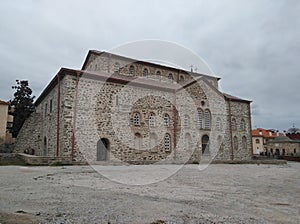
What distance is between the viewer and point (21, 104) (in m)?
22.2

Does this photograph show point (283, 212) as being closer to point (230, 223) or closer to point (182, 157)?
point (230, 223)

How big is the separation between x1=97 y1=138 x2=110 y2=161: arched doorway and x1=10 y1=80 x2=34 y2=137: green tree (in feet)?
33.7

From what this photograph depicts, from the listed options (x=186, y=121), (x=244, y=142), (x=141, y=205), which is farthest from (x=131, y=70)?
(x=141, y=205)

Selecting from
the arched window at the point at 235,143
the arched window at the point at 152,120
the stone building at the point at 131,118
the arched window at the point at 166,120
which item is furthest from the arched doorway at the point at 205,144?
the arched window at the point at 152,120

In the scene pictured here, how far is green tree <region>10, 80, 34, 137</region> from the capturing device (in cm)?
2202

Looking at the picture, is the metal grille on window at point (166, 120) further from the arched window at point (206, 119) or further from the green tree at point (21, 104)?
the green tree at point (21, 104)

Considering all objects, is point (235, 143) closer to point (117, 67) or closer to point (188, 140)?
point (188, 140)

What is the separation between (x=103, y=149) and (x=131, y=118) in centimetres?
284

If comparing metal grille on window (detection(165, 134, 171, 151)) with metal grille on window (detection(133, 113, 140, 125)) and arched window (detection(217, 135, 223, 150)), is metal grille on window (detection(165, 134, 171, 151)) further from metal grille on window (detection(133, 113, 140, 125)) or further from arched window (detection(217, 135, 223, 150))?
arched window (detection(217, 135, 223, 150))

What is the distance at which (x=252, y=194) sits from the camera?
5.84 meters

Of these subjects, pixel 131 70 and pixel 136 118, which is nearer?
pixel 136 118

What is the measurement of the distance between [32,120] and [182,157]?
37.7 feet

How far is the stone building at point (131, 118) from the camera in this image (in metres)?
14.6

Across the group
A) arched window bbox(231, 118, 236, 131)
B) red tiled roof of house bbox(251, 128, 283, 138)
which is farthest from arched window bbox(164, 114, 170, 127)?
red tiled roof of house bbox(251, 128, 283, 138)
